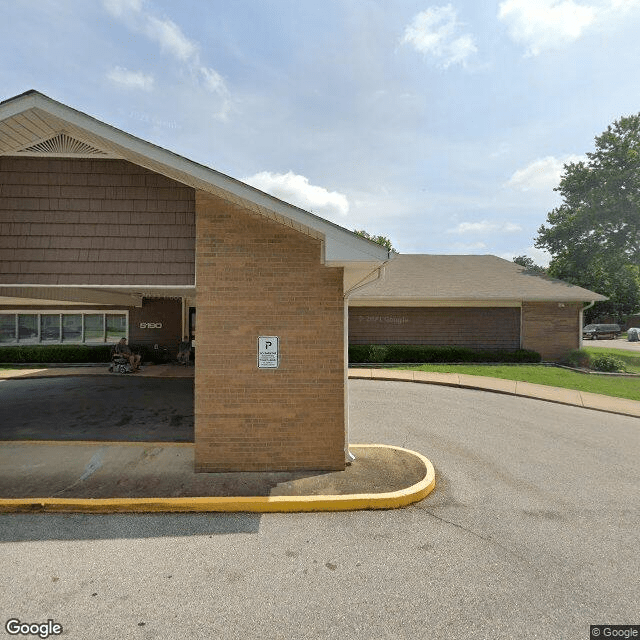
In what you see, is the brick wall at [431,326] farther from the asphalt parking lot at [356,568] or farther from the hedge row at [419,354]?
the asphalt parking lot at [356,568]

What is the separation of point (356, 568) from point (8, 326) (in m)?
20.3

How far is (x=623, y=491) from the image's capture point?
15.4 ft

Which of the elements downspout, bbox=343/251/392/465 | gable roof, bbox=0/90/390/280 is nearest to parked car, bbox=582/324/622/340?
downspout, bbox=343/251/392/465

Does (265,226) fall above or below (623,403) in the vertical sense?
above

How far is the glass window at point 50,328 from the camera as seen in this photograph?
16203mm

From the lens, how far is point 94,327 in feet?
53.3

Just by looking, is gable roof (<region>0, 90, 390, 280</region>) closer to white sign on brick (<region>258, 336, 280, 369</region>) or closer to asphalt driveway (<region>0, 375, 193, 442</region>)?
white sign on brick (<region>258, 336, 280, 369</region>)

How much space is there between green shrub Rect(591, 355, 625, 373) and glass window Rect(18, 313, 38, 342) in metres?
25.8

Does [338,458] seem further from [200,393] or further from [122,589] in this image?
[122,589]

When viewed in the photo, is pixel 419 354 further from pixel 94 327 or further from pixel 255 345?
pixel 94 327

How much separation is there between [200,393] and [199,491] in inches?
49.6

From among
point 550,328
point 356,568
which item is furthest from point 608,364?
point 356,568

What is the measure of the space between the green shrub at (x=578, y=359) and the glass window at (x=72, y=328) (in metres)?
23.4

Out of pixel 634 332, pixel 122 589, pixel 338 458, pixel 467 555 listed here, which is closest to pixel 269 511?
pixel 338 458
